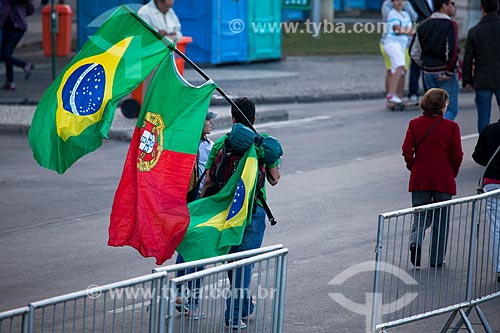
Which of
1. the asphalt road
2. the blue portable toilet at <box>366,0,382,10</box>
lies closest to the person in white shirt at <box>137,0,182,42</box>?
the asphalt road

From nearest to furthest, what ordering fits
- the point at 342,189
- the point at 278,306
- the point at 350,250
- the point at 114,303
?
the point at 114,303 → the point at 278,306 → the point at 350,250 → the point at 342,189

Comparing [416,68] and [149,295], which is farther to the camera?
[416,68]

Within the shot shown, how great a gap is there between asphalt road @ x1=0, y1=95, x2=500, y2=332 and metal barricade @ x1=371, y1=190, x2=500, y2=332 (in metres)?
0.46

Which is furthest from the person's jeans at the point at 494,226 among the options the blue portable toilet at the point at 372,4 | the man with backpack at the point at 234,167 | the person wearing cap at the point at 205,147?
the blue portable toilet at the point at 372,4

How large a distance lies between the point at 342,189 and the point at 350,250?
2.67 metres

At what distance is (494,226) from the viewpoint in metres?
7.66

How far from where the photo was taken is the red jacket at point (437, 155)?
8.59m

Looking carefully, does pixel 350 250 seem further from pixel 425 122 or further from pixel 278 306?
pixel 278 306

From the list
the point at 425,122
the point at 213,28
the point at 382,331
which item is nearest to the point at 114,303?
the point at 382,331

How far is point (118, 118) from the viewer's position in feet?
53.2

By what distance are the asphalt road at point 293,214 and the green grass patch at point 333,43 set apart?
11.4 meters

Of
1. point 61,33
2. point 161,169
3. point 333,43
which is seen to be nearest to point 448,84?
point 161,169

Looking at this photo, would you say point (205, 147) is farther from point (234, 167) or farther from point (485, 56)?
point (485, 56)

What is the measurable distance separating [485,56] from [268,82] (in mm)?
8709
